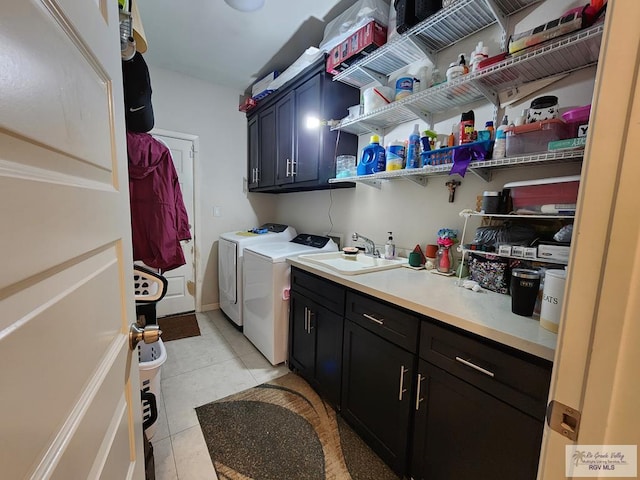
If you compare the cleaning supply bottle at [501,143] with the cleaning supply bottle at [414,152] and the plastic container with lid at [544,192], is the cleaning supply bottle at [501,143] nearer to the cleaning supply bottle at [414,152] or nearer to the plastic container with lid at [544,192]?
the plastic container with lid at [544,192]

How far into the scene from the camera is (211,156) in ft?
10.4

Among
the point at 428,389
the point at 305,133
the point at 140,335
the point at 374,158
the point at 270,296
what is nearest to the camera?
the point at 140,335

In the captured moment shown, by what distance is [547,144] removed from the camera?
1.09m

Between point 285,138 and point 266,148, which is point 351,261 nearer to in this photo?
point 285,138

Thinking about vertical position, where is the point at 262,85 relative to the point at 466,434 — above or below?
above

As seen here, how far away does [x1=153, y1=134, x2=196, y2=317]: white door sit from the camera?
2956mm

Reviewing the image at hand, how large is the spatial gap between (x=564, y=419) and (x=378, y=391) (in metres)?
0.99

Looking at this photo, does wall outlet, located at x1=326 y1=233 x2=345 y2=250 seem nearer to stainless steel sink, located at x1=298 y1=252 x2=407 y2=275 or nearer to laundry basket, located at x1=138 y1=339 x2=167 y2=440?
stainless steel sink, located at x1=298 y1=252 x2=407 y2=275

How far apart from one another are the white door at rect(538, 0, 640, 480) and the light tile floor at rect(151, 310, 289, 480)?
1.56 meters

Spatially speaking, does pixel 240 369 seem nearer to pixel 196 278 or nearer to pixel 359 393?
pixel 359 393

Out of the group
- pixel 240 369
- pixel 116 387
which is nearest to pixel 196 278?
pixel 240 369

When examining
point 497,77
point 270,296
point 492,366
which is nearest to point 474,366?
point 492,366

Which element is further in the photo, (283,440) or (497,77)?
(283,440)

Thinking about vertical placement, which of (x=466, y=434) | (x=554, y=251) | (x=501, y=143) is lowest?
(x=466, y=434)
